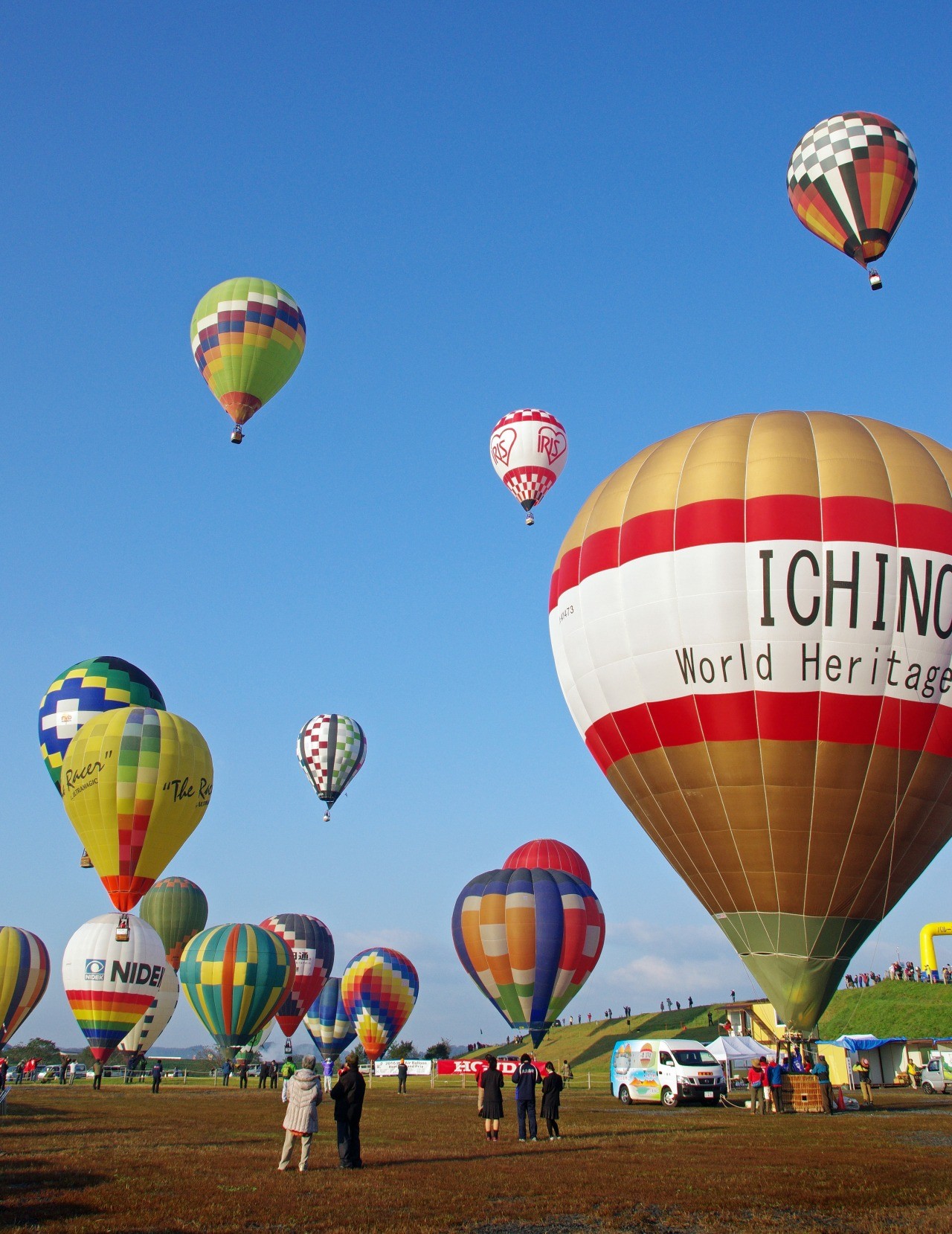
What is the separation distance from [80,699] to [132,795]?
790 cm

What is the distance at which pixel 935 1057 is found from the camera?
34.2 metres

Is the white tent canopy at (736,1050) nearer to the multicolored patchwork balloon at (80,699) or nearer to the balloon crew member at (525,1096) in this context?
the balloon crew member at (525,1096)

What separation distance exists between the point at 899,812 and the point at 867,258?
1871cm

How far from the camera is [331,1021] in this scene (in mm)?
60312

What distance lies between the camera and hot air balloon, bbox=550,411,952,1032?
21031 millimetres

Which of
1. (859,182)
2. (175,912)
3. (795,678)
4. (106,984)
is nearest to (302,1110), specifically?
(795,678)

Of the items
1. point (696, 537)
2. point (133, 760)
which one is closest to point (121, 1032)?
point (133, 760)

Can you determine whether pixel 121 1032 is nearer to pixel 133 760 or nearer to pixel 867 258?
pixel 133 760

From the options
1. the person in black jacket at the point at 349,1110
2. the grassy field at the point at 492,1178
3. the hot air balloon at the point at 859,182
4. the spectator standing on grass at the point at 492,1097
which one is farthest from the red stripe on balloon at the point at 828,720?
the hot air balloon at the point at 859,182

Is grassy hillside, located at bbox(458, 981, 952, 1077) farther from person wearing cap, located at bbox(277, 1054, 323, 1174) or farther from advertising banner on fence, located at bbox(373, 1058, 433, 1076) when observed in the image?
person wearing cap, located at bbox(277, 1054, 323, 1174)

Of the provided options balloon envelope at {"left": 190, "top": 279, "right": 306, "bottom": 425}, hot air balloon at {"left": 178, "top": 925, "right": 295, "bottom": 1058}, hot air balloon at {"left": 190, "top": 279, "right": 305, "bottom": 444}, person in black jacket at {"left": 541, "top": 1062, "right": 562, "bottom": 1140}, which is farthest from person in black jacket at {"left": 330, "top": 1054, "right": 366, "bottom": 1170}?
hot air balloon at {"left": 178, "top": 925, "right": 295, "bottom": 1058}

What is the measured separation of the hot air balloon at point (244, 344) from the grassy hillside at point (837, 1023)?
32.2 metres

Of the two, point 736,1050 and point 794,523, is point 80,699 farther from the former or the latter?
point 794,523

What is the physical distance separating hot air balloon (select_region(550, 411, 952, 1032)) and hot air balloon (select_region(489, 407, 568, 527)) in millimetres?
22592
